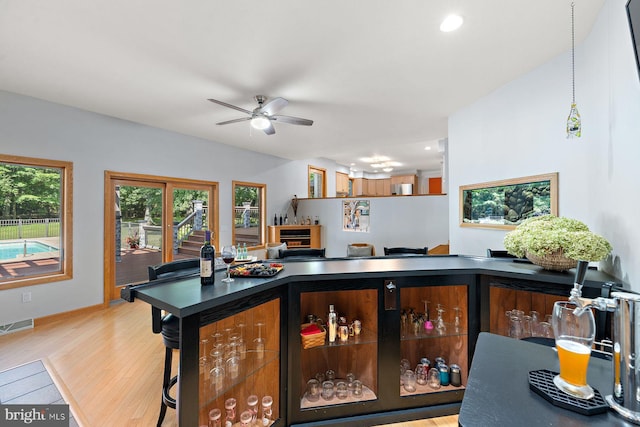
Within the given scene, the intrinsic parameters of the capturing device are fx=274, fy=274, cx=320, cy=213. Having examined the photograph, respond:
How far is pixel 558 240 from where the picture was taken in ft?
5.24

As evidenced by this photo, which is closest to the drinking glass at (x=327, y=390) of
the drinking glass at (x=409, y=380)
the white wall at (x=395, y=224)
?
the drinking glass at (x=409, y=380)

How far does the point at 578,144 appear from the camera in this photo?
2.34 metres

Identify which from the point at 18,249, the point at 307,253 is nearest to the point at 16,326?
the point at 18,249

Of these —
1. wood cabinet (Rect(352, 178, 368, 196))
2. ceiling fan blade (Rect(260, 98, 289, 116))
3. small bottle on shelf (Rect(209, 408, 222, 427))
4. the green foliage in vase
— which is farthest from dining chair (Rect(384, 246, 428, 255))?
wood cabinet (Rect(352, 178, 368, 196))

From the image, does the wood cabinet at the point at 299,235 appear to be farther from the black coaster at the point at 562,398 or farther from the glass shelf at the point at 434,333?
the black coaster at the point at 562,398

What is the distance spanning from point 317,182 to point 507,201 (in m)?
5.78

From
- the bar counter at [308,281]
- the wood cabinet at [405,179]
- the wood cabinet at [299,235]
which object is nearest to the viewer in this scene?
the bar counter at [308,281]

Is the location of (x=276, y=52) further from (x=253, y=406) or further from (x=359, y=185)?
(x=359, y=185)

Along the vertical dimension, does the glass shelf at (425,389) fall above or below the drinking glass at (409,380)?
below

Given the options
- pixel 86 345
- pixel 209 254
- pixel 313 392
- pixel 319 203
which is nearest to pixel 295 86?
pixel 209 254

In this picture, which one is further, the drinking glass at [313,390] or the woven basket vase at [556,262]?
the drinking glass at [313,390]

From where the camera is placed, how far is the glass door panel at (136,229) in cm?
423

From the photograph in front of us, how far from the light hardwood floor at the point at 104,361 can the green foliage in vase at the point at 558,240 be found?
1.24 meters

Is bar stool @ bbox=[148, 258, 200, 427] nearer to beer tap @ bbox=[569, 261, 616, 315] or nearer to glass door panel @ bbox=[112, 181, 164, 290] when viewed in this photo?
beer tap @ bbox=[569, 261, 616, 315]
